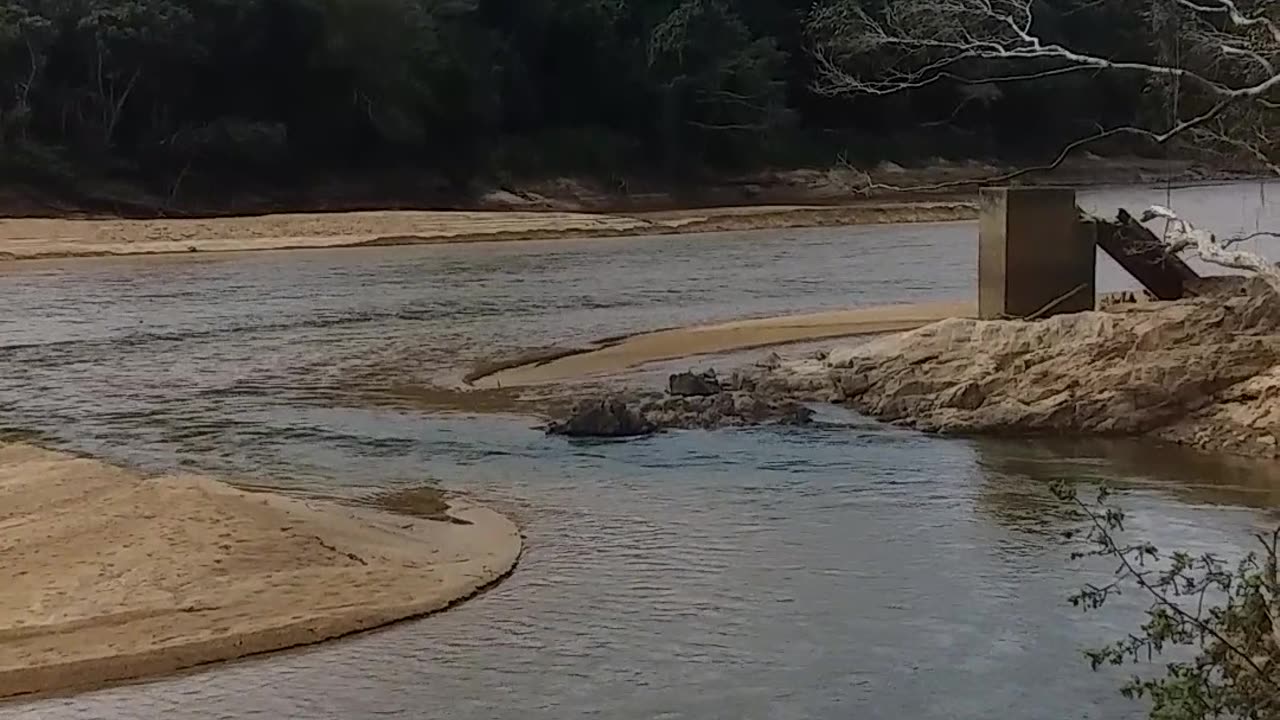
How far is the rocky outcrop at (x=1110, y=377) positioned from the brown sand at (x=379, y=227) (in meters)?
29.3

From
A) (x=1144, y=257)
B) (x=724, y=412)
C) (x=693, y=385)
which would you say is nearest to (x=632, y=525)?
(x=724, y=412)

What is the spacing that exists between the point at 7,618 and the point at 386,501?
4.92 metres

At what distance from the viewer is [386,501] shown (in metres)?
15.4

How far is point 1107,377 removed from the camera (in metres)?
19.1

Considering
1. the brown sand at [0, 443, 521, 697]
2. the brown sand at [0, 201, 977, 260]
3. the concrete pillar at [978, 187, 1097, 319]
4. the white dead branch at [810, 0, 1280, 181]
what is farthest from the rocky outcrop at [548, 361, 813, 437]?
the brown sand at [0, 201, 977, 260]

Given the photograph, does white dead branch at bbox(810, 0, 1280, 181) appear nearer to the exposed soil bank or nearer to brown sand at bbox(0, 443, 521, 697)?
brown sand at bbox(0, 443, 521, 697)

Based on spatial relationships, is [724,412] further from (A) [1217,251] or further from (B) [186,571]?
(B) [186,571]

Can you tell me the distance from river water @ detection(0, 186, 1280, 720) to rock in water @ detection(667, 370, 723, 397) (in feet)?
5.79

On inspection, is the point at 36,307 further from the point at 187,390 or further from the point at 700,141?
the point at 700,141

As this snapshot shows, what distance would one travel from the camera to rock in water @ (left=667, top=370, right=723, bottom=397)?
20609mm

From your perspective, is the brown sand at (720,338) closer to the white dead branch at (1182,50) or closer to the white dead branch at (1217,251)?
the white dead branch at (1182,50)

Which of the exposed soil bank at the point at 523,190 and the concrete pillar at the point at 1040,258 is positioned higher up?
the concrete pillar at the point at 1040,258

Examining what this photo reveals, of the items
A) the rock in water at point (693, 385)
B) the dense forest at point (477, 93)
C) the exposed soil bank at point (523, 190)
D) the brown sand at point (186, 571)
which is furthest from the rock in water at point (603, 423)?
the dense forest at point (477, 93)

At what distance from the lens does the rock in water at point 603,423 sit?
737 inches
